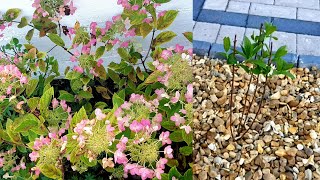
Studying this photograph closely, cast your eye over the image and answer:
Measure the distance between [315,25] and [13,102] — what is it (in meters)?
2.13

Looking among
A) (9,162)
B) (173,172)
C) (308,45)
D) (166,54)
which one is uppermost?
(166,54)

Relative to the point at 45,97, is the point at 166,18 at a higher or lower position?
higher

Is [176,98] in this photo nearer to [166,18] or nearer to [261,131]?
[166,18]

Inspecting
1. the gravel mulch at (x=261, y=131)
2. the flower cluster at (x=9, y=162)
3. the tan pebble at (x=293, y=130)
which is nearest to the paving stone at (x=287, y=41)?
the gravel mulch at (x=261, y=131)

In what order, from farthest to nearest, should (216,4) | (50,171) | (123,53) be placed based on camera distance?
(216,4) < (123,53) < (50,171)

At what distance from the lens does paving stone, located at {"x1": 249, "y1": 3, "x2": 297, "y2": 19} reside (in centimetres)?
330

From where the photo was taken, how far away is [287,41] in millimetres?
3000

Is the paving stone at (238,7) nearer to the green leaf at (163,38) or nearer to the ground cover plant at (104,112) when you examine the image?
the ground cover plant at (104,112)

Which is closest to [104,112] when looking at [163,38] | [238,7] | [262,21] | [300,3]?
[163,38]

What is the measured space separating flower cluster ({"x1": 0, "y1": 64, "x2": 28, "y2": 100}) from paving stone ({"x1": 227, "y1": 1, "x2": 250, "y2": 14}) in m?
1.94

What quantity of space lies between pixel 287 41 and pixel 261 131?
37.0 inches

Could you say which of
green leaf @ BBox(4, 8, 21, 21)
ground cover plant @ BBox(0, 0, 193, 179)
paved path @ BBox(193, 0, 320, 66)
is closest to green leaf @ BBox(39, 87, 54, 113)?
ground cover plant @ BBox(0, 0, 193, 179)

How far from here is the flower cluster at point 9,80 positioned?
167cm

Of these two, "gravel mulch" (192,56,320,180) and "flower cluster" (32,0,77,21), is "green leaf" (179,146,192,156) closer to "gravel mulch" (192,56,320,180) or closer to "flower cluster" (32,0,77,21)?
"gravel mulch" (192,56,320,180)
